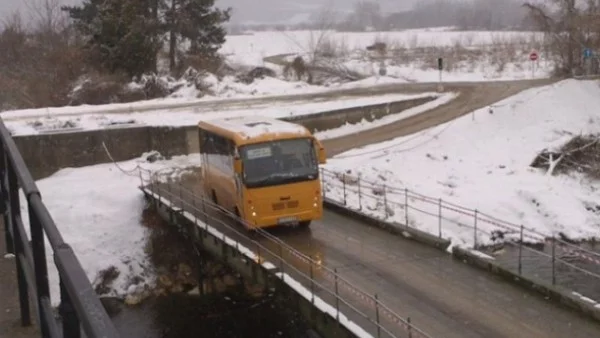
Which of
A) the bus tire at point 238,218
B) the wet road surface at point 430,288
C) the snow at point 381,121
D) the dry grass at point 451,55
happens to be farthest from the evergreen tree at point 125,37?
the wet road surface at point 430,288

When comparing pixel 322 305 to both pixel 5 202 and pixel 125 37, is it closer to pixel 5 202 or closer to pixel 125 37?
pixel 5 202

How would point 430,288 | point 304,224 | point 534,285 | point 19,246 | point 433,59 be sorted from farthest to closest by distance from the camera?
point 433,59 < point 304,224 < point 430,288 < point 534,285 < point 19,246

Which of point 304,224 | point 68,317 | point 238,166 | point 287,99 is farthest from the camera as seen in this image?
point 287,99

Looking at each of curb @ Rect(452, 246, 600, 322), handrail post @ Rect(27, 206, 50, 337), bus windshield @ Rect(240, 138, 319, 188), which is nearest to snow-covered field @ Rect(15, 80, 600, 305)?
curb @ Rect(452, 246, 600, 322)

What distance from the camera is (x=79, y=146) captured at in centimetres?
2897

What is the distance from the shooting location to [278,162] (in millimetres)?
18000

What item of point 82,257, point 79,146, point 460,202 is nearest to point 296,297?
point 82,257

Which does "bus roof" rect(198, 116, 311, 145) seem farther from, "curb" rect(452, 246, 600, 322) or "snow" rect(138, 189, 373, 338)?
"curb" rect(452, 246, 600, 322)

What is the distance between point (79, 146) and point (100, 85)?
14.1 meters

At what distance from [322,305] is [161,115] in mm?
22264

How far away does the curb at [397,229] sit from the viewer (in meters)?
17.6

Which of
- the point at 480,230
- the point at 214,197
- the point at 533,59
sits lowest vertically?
the point at 480,230

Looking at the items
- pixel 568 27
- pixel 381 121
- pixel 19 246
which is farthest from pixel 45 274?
pixel 568 27

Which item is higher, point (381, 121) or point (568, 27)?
point (568, 27)
